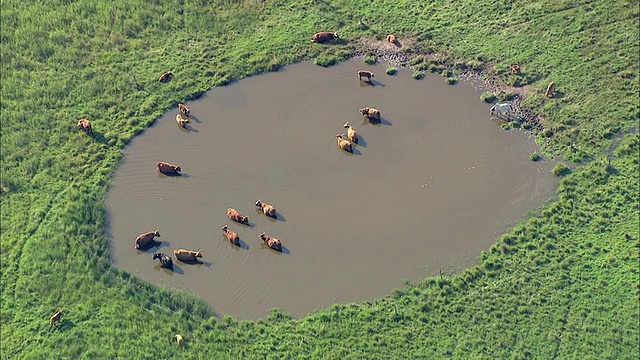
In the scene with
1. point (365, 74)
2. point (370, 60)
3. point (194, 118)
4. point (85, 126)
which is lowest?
point (85, 126)

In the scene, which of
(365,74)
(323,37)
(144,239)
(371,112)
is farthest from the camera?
(323,37)

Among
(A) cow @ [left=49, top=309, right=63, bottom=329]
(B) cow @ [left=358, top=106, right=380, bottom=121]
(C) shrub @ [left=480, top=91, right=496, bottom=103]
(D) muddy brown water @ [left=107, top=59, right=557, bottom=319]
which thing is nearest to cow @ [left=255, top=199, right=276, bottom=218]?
(D) muddy brown water @ [left=107, top=59, right=557, bottom=319]

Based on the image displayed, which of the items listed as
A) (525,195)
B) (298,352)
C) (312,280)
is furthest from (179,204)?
(525,195)

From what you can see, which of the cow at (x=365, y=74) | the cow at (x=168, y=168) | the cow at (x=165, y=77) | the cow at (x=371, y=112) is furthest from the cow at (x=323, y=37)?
the cow at (x=168, y=168)

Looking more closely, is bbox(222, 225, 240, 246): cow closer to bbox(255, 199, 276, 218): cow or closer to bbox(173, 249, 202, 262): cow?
bbox(173, 249, 202, 262): cow

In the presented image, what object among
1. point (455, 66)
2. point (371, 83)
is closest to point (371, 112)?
point (371, 83)

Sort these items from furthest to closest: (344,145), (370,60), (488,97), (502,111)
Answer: (370,60)
(488,97)
(502,111)
(344,145)

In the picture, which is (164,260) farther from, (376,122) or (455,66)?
(455,66)
